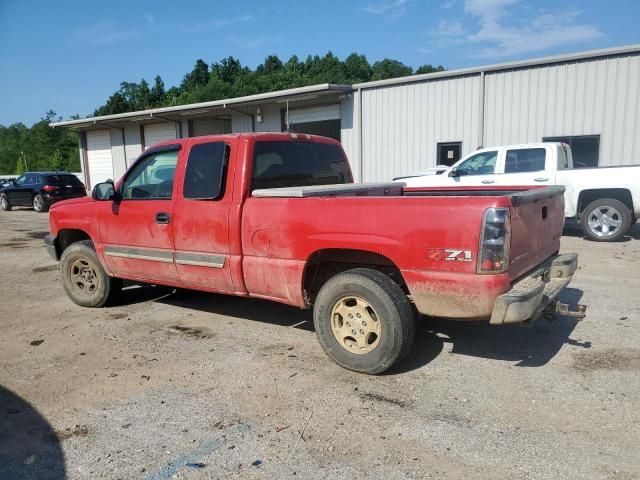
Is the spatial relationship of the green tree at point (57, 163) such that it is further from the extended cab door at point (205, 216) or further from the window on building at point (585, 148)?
the extended cab door at point (205, 216)

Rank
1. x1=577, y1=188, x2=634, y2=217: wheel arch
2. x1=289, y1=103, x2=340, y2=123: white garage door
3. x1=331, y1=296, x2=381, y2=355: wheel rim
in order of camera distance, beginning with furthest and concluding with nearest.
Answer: x1=289, y1=103, x2=340, y2=123: white garage door < x1=577, y1=188, x2=634, y2=217: wheel arch < x1=331, y1=296, x2=381, y2=355: wheel rim

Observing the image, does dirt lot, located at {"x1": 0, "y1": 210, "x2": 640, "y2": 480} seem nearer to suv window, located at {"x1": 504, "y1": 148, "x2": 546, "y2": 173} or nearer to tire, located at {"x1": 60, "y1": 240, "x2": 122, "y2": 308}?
tire, located at {"x1": 60, "y1": 240, "x2": 122, "y2": 308}

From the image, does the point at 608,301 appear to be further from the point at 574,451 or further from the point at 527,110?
the point at 527,110

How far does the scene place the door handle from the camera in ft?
16.7

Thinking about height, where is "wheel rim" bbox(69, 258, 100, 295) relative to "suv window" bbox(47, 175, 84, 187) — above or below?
below

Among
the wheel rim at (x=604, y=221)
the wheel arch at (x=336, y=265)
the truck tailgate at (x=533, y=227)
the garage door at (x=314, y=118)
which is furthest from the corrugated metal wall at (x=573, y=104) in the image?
the wheel arch at (x=336, y=265)

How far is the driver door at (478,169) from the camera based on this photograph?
11.3 m

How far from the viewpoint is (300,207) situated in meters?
4.17

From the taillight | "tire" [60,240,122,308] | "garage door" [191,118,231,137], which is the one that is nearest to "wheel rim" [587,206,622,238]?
the taillight

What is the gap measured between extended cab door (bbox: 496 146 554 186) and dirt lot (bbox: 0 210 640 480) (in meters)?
5.54

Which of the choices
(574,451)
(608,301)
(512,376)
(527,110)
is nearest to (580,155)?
(527,110)

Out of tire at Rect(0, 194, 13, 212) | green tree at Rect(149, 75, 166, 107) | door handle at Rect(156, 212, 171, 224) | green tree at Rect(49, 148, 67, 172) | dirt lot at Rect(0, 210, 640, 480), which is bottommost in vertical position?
dirt lot at Rect(0, 210, 640, 480)

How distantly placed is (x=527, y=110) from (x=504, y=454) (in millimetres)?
13755

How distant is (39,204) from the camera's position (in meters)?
20.8
